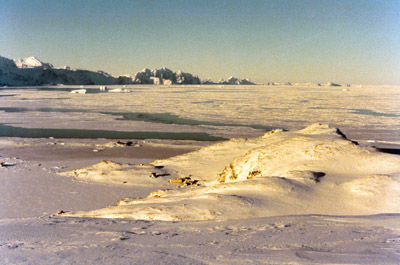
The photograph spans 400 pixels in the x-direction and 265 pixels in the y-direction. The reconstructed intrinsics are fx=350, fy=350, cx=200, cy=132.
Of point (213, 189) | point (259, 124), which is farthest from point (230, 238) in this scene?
point (259, 124)

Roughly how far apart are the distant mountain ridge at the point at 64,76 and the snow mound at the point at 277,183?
398 feet

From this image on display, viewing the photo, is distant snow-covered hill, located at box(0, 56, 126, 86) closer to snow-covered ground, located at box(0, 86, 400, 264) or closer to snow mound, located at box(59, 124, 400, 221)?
snow-covered ground, located at box(0, 86, 400, 264)

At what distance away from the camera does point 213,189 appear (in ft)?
24.9

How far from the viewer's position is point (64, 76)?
142m

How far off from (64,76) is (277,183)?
14806cm

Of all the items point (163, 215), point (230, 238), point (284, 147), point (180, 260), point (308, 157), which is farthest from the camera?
point (284, 147)

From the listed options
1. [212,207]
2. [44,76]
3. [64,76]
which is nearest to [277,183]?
[212,207]

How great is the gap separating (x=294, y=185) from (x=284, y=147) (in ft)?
9.10

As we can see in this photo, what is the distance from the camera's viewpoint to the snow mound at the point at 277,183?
5.98 meters

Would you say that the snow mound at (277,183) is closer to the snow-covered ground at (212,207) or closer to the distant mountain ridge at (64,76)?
the snow-covered ground at (212,207)

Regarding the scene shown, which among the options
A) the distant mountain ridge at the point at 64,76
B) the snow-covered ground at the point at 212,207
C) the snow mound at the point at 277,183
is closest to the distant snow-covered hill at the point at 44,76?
the distant mountain ridge at the point at 64,76

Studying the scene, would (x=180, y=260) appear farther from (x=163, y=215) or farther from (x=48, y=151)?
(x=48, y=151)

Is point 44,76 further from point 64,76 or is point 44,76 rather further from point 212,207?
point 212,207

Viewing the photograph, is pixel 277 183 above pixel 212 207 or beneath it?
above
